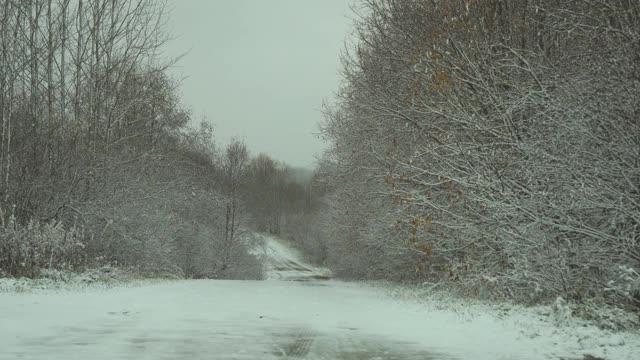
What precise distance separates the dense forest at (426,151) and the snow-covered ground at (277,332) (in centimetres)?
145

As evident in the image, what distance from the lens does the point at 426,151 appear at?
12.4m

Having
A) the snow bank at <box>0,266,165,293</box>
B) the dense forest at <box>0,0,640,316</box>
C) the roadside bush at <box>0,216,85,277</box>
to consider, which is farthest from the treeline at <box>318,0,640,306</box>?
the roadside bush at <box>0,216,85,277</box>

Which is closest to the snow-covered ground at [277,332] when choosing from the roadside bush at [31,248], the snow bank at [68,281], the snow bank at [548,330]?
the snow bank at [548,330]

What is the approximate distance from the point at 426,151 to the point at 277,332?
5773 mm

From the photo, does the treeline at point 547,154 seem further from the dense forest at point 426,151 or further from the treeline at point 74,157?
the treeline at point 74,157

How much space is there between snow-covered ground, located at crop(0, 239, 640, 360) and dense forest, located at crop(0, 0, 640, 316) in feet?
4.77

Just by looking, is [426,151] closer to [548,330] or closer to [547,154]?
[547,154]

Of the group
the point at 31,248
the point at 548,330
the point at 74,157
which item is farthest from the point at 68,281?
the point at 548,330

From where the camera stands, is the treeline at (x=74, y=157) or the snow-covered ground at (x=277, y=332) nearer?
the snow-covered ground at (x=277, y=332)

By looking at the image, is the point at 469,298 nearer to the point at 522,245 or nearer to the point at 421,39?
the point at 522,245

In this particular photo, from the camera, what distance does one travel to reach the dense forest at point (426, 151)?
30.8 feet

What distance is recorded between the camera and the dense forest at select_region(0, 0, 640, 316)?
9.38 m

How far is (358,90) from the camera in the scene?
21453mm

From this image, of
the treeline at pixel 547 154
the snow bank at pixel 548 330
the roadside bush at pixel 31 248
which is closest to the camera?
the snow bank at pixel 548 330
